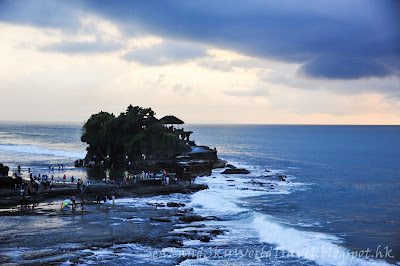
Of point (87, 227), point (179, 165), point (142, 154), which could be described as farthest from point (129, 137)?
point (87, 227)

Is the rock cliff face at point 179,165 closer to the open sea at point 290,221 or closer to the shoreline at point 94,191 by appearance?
the open sea at point 290,221

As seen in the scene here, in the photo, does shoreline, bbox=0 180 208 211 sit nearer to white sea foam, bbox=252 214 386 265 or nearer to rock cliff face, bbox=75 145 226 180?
rock cliff face, bbox=75 145 226 180

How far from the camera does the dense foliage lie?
59.2 metres

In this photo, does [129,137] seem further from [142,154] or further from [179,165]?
[179,165]

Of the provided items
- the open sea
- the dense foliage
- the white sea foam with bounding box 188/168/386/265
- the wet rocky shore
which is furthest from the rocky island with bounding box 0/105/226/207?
the wet rocky shore

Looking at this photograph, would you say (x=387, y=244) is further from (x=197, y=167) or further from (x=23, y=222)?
(x=197, y=167)

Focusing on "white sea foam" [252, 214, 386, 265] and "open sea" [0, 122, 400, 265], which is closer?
"open sea" [0, 122, 400, 265]

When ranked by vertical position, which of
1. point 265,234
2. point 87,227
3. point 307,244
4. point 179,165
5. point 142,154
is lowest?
point 307,244

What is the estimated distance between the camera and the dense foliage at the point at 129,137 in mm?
59156

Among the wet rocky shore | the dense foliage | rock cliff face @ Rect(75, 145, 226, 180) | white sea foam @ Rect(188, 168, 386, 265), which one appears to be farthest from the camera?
the dense foliage

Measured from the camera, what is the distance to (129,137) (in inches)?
2379

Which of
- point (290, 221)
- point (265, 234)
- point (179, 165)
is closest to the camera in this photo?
point (265, 234)

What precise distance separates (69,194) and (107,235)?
589 inches

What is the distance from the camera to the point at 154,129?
59.3m
